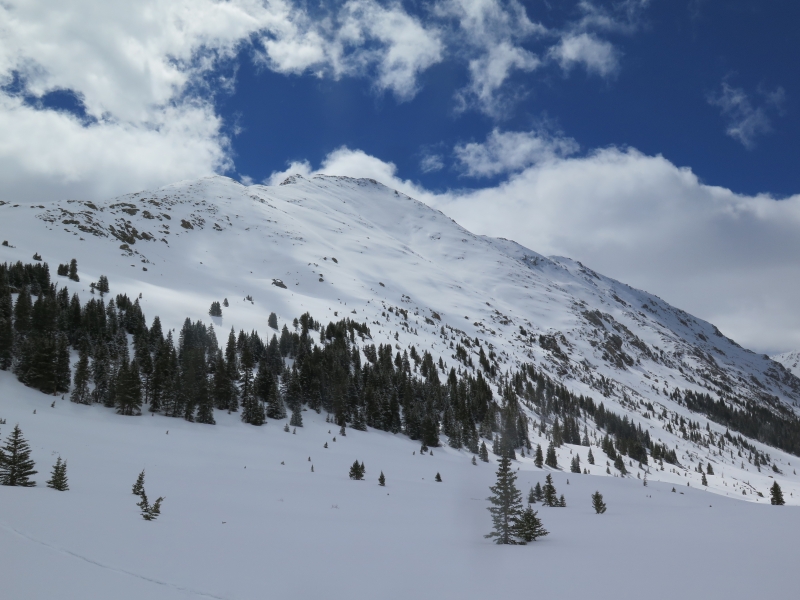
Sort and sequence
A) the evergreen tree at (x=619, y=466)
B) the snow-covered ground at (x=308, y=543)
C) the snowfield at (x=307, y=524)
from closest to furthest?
the snow-covered ground at (x=308, y=543) → the snowfield at (x=307, y=524) → the evergreen tree at (x=619, y=466)

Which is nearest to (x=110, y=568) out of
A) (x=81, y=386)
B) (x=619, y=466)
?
(x=81, y=386)

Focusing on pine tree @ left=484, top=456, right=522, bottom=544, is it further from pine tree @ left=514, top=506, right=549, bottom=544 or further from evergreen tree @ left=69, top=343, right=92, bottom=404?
evergreen tree @ left=69, top=343, right=92, bottom=404

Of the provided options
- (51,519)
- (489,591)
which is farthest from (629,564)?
(51,519)

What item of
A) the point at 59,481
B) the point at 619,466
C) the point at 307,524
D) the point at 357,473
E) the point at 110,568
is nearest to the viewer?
the point at 110,568

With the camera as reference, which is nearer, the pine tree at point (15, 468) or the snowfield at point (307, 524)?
the snowfield at point (307, 524)

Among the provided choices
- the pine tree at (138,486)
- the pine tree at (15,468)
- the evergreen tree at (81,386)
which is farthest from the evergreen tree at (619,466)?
the pine tree at (15,468)

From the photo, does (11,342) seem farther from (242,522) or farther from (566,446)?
(566,446)

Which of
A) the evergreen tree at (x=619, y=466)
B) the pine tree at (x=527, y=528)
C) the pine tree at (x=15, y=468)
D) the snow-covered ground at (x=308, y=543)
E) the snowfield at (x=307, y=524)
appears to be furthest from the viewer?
the evergreen tree at (x=619, y=466)

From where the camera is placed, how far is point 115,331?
6247cm

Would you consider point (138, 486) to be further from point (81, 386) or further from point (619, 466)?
point (619, 466)

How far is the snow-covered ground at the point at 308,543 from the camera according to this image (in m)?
10.8

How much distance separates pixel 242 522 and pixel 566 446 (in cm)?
9161

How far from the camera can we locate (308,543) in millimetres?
16156

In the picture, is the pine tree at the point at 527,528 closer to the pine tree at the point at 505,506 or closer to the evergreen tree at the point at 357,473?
the pine tree at the point at 505,506
